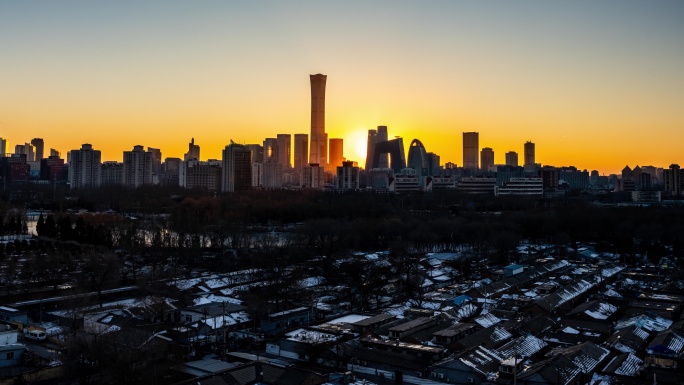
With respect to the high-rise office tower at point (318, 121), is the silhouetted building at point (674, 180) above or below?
below

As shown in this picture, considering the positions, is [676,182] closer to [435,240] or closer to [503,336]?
[435,240]

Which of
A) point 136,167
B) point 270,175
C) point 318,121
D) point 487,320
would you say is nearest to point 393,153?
point 318,121

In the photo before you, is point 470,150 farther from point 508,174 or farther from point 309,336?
point 309,336

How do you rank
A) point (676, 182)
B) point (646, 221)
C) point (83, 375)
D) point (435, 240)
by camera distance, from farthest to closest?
point (676, 182) → point (646, 221) → point (435, 240) → point (83, 375)

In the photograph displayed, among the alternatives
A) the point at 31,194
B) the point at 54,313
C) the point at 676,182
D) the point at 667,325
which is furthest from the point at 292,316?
the point at 676,182

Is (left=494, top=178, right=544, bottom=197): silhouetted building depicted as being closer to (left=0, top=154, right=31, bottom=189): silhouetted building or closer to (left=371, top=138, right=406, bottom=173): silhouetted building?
(left=0, top=154, right=31, bottom=189): silhouetted building

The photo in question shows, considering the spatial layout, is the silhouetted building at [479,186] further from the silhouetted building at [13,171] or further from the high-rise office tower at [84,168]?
the silhouetted building at [13,171]

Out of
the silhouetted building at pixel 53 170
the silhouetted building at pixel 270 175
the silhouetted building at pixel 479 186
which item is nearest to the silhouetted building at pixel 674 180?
the silhouetted building at pixel 479 186
